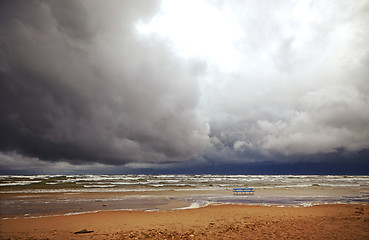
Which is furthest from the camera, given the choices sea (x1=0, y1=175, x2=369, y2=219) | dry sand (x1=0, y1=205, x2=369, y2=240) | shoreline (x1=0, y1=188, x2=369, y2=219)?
sea (x1=0, y1=175, x2=369, y2=219)

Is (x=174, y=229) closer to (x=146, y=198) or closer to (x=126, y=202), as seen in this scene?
(x=126, y=202)

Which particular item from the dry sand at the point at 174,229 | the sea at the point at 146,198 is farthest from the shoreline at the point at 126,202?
the dry sand at the point at 174,229

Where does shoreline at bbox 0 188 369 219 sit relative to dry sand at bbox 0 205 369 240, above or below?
below

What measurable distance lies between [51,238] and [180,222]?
26.7 feet

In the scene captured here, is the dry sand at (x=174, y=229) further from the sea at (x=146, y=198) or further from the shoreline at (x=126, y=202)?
the sea at (x=146, y=198)

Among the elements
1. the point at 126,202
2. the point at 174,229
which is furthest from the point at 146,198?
the point at 174,229

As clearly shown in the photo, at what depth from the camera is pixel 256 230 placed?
39.5 ft

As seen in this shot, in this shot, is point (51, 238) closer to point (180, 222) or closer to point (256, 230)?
point (180, 222)

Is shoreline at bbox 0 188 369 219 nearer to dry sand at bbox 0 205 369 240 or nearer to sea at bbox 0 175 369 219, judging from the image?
sea at bbox 0 175 369 219

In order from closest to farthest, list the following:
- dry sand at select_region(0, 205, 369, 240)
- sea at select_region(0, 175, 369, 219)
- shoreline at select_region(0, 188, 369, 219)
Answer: dry sand at select_region(0, 205, 369, 240) < shoreline at select_region(0, 188, 369, 219) < sea at select_region(0, 175, 369, 219)

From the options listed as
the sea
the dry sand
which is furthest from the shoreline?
the dry sand

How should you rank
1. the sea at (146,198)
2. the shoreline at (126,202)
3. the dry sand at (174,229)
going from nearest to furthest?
the dry sand at (174,229) → the shoreline at (126,202) → the sea at (146,198)

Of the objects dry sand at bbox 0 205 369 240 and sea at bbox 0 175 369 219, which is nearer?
dry sand at bbox 0 205 369 240

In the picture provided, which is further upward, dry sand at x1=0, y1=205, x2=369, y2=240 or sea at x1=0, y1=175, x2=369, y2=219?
dry sand at x1=0, y1=205, x2=369, y2=240
